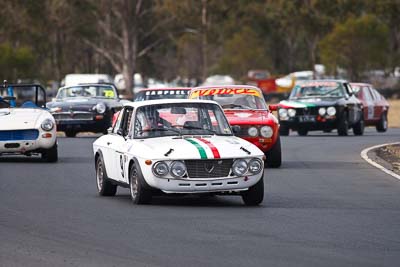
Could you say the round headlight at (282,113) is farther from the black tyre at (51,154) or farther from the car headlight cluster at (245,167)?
the car headlight cluster at (245,167)

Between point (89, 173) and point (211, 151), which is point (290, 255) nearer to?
point (211, 151)

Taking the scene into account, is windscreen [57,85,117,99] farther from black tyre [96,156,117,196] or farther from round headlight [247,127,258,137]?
black tyre [96,156,117,196]

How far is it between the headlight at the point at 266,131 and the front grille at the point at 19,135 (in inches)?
156

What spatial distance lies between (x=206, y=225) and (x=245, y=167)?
1737 mm

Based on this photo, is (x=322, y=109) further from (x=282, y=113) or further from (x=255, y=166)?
(x=255, y=166)

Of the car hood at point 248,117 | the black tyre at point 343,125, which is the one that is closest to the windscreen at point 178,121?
the car hood at point 248,117

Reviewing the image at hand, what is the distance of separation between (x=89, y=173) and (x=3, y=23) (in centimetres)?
5580

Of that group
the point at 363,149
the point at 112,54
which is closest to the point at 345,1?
the point at 112,54

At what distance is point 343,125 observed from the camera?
3244 cm

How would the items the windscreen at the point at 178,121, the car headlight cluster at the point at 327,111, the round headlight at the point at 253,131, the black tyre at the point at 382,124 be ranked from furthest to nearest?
the black tyre at the point at 382,124 → the car headlight cluster at the point at 327,111 → the round headlight at the point at 253,131 → the windscreen at the point at 178,121

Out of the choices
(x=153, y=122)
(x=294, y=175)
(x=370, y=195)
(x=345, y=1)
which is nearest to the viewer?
(x=153, y=122)

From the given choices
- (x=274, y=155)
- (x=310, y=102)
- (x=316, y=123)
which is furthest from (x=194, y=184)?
(x=310, y=102)

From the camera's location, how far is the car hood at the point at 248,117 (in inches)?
808

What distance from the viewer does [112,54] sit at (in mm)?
78188
